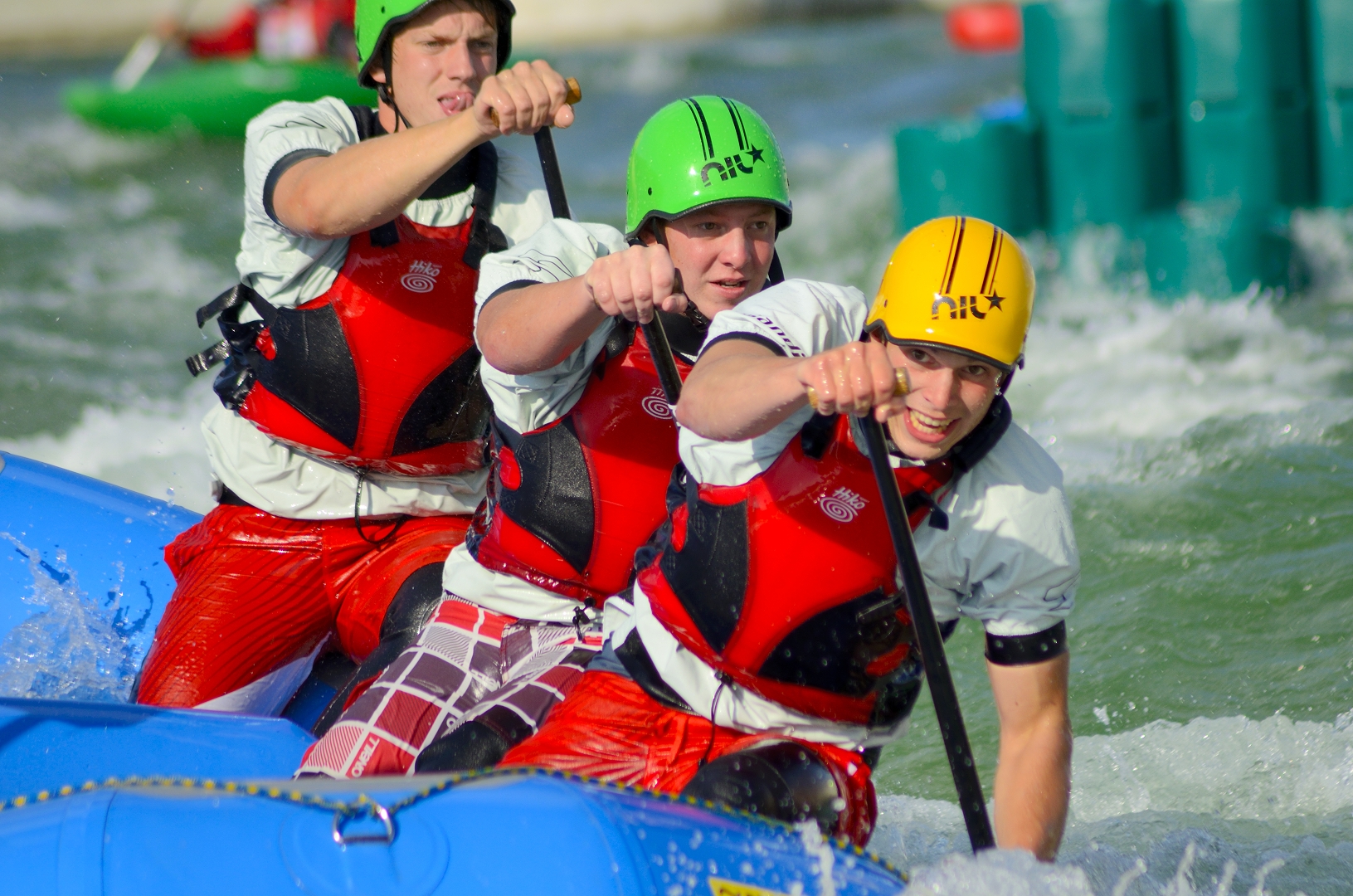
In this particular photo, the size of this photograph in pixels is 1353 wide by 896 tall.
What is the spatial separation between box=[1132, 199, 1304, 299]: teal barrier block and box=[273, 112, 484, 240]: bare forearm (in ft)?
15.7

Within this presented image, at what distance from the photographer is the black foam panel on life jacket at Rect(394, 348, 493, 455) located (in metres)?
2.75

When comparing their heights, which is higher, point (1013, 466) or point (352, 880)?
point (1013, 466)

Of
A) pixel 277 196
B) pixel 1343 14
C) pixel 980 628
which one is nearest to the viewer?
pixel 277 196

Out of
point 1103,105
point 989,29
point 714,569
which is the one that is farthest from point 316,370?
point 989,29

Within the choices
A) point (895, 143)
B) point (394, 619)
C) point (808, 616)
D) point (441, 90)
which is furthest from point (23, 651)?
point (895, 143)

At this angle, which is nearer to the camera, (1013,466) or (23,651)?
(1013,466)

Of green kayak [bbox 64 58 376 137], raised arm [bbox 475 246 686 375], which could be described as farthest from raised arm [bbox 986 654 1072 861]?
green kayak [bbox 64 58 376 137]

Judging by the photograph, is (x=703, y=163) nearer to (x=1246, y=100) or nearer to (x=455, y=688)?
(x=455, y=688)

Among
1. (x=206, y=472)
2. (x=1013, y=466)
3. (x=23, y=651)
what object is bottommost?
(x=206, y=472)

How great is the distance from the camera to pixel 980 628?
157 inches

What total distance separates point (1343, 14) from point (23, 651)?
19.2ft

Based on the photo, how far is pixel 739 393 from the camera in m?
1.85

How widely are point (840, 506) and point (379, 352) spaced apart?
3.54ft

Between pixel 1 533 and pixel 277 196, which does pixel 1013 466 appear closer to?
pixel 277 196
